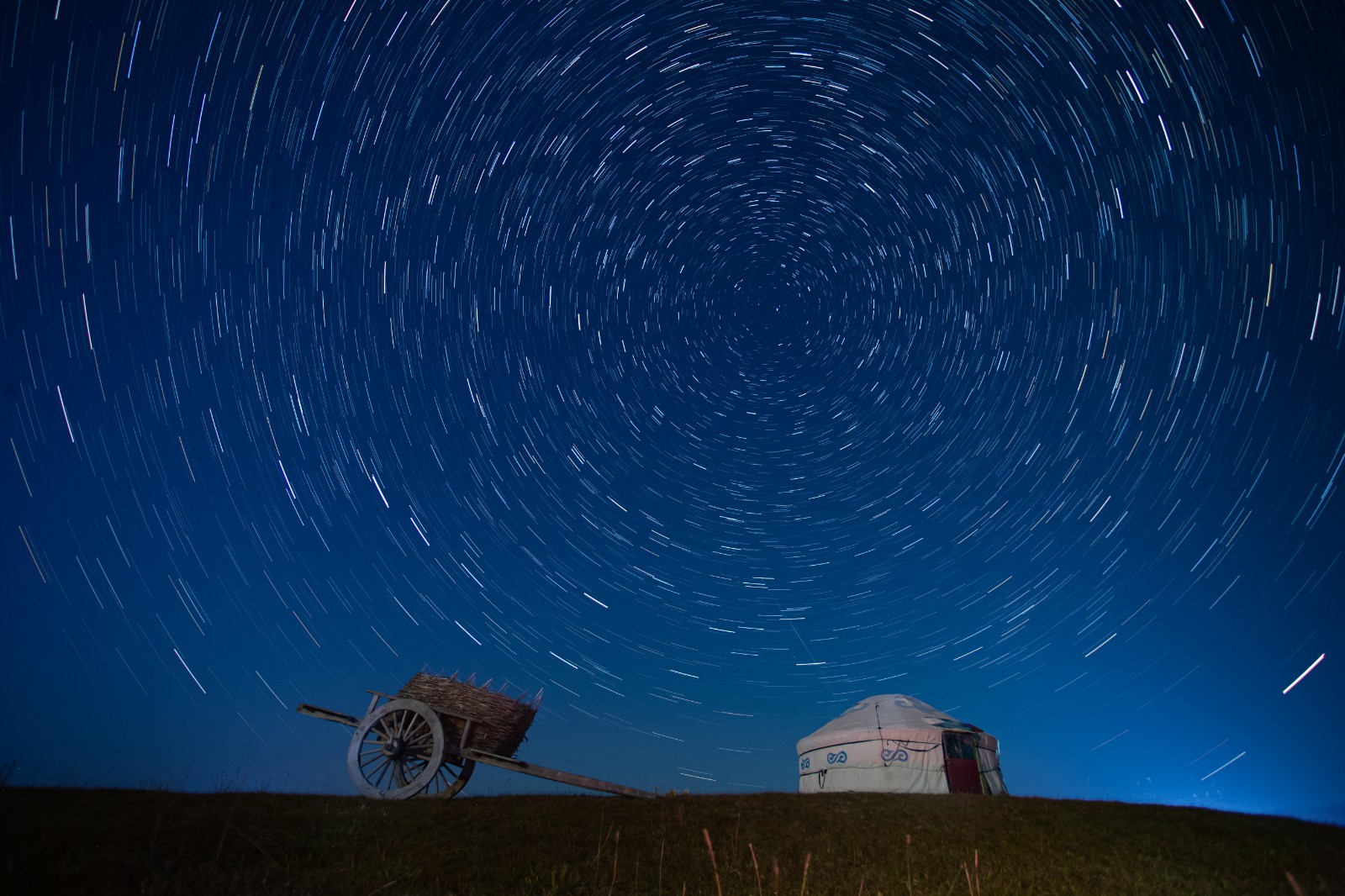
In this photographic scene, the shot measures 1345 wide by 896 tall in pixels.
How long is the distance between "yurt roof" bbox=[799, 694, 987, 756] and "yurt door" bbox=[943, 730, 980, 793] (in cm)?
41

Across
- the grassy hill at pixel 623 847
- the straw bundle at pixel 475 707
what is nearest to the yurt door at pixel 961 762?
the grassy hill at pixel 623 847

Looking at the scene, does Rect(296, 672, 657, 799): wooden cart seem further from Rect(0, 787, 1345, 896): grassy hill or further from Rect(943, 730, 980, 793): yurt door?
Rect(943, 730, 980, 793): yurt door

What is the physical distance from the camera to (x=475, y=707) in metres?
13.4

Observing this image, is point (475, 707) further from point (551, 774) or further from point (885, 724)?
point (885, 724)

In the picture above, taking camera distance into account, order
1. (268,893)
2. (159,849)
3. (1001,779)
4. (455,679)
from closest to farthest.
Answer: (268,893) → (159,849) → (455,679) → (1001,779)

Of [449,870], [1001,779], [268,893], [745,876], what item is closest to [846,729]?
[1001,779]

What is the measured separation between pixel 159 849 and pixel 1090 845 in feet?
42.5

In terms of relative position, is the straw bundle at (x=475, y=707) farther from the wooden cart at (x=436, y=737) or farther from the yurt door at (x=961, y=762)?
the yurt door at (x=961, y=762)

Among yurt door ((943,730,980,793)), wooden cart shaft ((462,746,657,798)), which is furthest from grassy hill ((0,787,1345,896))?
yurt door ((943,730,980,793))

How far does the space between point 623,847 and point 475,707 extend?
5.52 meters

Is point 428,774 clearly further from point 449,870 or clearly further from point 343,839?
point 449,870

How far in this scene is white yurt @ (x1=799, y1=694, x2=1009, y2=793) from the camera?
67.8 ft

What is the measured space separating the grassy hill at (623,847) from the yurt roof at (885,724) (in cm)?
829

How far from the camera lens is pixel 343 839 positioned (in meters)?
8.28
